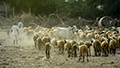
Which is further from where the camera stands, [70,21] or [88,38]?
[70,21]

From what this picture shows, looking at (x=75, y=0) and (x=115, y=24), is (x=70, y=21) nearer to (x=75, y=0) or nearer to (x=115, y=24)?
(x=115, y=24)

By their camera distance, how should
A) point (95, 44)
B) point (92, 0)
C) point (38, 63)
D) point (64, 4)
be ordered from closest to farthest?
point (38, 63), point (95, 44), point (92, 0), point (64, 4)

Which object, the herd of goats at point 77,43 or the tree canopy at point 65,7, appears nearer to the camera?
the herd of goats at point 77,43

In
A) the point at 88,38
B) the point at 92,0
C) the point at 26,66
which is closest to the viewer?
the point at 26,66

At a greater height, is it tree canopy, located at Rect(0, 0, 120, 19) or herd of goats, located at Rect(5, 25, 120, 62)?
tree canopy, located at Rect(0, 0, 120, 19)

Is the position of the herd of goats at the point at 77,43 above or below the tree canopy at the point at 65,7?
below

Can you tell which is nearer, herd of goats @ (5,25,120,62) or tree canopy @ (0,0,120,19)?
herd of goats @ (5,25,120,62)

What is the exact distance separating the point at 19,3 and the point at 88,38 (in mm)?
24985

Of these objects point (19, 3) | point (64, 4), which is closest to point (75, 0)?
point (64, 4)

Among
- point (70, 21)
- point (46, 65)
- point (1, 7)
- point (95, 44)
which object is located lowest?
point (46, 65)

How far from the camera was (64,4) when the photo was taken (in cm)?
3584

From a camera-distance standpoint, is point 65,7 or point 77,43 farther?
point 65,7

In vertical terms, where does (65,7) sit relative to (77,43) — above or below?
above

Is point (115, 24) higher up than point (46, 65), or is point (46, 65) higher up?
point (115, 24)
